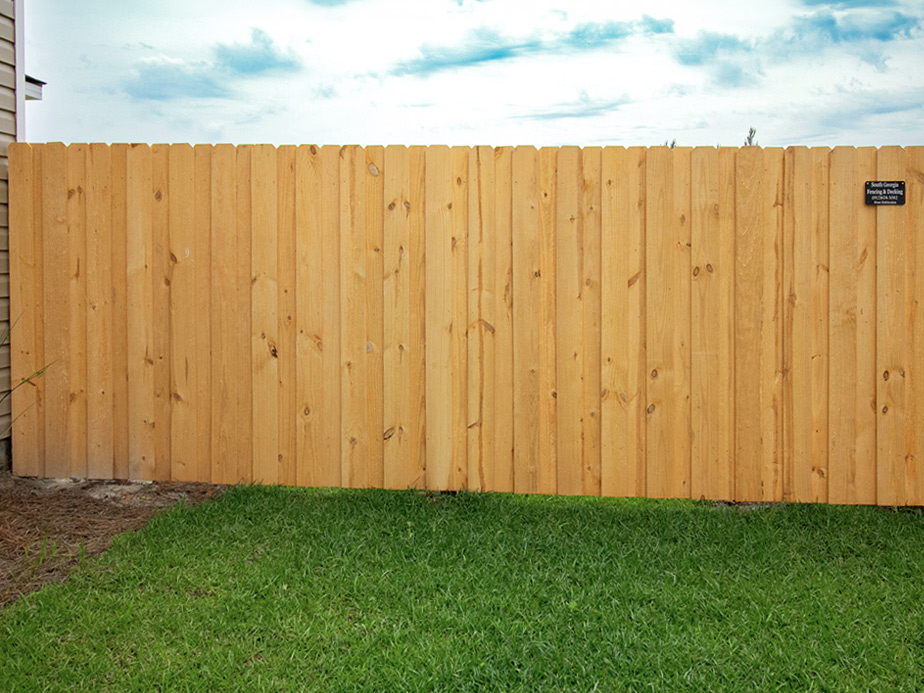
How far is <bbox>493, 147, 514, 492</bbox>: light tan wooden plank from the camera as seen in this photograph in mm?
4453

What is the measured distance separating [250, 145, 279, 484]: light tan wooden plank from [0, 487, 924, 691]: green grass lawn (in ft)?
1.30

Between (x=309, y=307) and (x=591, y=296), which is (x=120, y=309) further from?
(x=591, y=296)

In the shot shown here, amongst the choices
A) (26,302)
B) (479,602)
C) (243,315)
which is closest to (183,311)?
(243,315)

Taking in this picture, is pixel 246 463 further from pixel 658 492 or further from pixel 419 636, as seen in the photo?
pixel 658 492

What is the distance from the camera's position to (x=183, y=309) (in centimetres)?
477

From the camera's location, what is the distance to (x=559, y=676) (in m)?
2.80

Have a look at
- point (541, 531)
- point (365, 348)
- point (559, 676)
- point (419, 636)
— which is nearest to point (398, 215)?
point (365, 348)

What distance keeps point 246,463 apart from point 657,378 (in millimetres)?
2607

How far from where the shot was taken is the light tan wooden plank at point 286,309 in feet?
15.1

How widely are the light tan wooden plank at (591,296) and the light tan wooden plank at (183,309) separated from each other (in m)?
2.43

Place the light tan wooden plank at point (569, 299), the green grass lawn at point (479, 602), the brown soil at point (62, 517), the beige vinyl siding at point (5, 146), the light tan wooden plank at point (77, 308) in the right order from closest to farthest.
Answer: the green grass lawn at point (479, 602)
the brown soil at point (62, 517)
the light tan wooden plank at point (569, 299)
the light tan wooden plank at point (77, 308)
the beige vinyl siding at point (5, 146)

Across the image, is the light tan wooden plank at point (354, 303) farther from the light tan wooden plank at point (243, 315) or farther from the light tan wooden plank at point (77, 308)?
the light tan wooden plank at point (77, 308)

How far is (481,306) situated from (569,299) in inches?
20.7

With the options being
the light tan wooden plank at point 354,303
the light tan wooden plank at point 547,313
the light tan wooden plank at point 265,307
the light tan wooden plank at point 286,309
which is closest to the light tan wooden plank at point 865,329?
the light tan wooden plank at point 547,313
